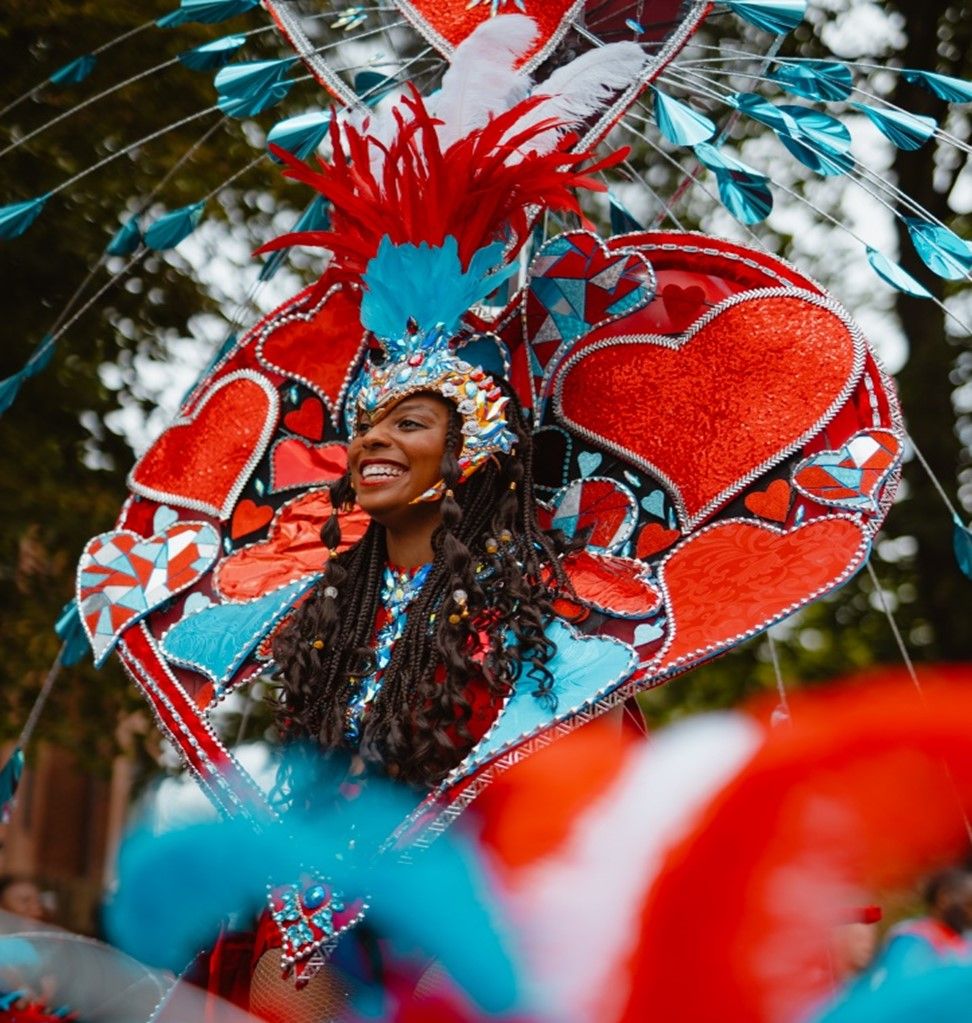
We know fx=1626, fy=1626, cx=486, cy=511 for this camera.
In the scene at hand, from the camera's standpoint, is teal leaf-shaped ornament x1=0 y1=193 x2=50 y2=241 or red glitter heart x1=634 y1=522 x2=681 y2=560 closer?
red glitter heart x1=634 y1=522 x2=681 y2=560

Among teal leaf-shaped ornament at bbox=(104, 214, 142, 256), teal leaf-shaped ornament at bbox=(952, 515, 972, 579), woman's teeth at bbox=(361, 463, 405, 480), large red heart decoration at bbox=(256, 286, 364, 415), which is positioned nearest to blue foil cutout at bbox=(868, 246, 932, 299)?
teal leaf-shaped ornament at bbox=(952, 515, 972, 579)

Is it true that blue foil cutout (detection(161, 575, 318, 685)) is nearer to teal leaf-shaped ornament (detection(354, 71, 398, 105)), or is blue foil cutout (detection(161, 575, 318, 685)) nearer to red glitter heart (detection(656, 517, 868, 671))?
red glitter heart (detection(656, 517, 868, 671))

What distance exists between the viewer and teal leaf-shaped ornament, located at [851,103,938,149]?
12.3 ft

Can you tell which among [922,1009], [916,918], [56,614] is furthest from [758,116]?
[56,614]

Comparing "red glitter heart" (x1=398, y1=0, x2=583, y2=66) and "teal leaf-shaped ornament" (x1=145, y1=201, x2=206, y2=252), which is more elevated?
"red glitter heart" (x1=398, y1=0, x2=583, y2=66)

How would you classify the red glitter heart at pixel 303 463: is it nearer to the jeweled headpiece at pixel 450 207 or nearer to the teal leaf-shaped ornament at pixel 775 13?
the jeweled headpiece at pixel 450 207

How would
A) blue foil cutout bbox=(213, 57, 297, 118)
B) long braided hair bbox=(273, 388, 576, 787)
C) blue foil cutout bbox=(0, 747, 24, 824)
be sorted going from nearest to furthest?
long braided hair bbox=(273, 388, 576, 787) → blue foil cutout bbox=(213, 57, 297, 118) → blue foil cutout bbox=(0, 747, 24, 824)

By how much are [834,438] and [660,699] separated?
880cm

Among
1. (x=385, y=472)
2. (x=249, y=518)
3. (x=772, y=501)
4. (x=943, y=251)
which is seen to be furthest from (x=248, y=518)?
(x=943, y=251)

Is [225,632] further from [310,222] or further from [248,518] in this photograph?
[310,222]

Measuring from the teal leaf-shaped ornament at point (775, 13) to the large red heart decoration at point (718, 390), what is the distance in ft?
2.13

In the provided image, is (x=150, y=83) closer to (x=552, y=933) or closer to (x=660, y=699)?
(x=552, y=933)

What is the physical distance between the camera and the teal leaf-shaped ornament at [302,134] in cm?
413

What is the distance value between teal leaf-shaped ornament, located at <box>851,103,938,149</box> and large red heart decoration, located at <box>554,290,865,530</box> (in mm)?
453
